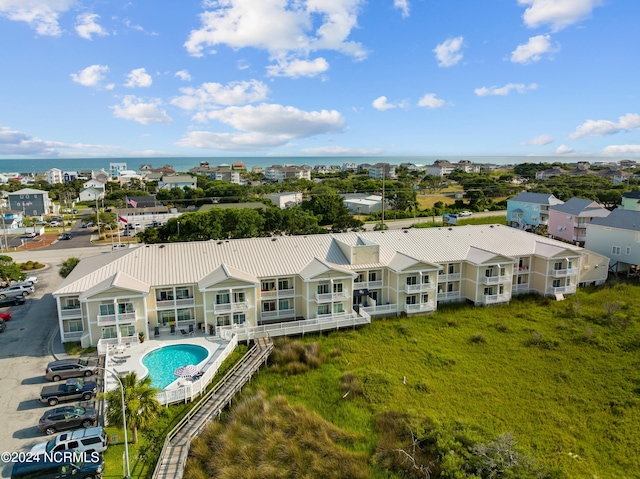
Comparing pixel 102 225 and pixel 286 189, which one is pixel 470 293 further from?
pixel 286 189

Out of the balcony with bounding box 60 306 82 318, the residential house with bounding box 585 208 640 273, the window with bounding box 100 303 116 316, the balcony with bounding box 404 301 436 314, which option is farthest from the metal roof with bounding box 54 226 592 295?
the residential house with bounding box 585 208 640 273

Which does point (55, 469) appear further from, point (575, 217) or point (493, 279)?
point (575, 217)

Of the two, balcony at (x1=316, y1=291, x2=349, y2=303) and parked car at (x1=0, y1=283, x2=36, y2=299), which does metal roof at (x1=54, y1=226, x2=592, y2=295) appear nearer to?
balcony at (x1=316, y1=291, x2=349, y2=303)

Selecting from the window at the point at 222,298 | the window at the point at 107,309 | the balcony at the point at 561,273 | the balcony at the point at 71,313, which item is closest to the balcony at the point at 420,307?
the balcony at the point at 561,273

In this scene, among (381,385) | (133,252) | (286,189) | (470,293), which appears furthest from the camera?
(286,189)

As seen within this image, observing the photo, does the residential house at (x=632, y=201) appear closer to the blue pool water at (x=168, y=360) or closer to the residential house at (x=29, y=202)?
the blue pool water at (x=168, y=360)

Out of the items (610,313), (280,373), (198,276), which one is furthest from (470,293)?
(198,276)

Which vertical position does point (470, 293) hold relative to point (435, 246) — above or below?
below
